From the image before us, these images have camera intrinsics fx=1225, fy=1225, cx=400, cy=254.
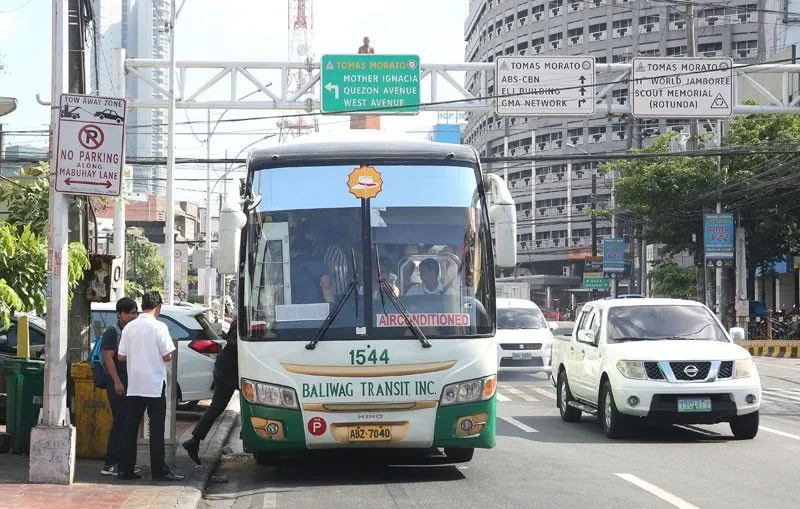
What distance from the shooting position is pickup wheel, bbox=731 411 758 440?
14.8 meters

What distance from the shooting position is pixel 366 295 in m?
11.1

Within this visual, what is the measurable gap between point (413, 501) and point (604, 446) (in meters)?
4.77

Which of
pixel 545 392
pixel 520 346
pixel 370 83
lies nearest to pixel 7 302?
pixel 545 392

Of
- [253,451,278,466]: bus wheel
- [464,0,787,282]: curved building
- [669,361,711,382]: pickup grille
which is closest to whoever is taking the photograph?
[253,451,278,466]: bus wheel

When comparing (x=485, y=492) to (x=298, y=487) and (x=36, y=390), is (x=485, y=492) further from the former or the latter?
Answer: (x=36, y=390)

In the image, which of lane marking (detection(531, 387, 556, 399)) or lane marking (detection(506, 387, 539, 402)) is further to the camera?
lane marking (detection(531, 387, 556, 399))

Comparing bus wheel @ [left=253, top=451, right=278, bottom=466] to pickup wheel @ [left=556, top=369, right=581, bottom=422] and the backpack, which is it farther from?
pickup wheel @ [left=556, top=369, right=581, bottom=422]

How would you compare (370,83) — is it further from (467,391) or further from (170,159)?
(467,391)

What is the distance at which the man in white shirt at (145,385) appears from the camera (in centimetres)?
1090

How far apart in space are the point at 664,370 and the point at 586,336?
210 cm


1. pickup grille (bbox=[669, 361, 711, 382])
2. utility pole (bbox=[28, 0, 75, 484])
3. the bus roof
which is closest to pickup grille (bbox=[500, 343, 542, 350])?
pickup grille (bbox=[669, 361, 711, 382])

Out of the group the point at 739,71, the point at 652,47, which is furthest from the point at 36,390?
the point at 652,47

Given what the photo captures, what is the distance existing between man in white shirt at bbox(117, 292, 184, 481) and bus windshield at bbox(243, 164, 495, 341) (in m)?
0.86

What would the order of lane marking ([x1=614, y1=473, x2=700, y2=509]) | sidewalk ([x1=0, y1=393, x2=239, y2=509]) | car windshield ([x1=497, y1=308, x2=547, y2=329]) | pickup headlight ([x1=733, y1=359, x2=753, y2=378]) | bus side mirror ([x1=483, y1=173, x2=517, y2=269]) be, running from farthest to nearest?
car windshield ([x1=497, y1=308, x2=547, y2=329]) < pickup headlight ([x1=733, y1=359, x2=753, y2=378]) < bus side mirror ([x1=483, y1=173, x2=517, y2=269]) < lane marking ([x1=614, y1=473, x2=700, y2=509]) < sidewalk ([x1=0, y1=393, x2=239, y2=509])
